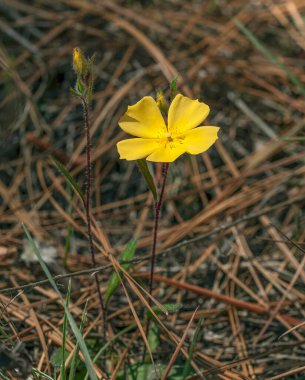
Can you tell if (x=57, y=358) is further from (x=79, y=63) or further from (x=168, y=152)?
(x=79, y=63)

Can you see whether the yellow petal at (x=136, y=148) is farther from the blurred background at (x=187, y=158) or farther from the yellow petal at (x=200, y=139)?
the blurred background at (x=187, y=158)

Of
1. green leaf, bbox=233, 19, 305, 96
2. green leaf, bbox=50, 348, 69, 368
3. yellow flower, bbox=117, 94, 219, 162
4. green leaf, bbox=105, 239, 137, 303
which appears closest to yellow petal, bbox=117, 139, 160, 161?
yellow flower, bbox=117, 94, 219, 162

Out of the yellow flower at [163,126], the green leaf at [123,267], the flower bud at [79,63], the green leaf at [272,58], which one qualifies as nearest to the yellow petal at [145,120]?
the yellow flower at [163,126]

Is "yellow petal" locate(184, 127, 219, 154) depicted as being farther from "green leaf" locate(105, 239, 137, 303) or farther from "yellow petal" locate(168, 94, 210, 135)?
"green leaf" locate(105, 239, 137, 303)

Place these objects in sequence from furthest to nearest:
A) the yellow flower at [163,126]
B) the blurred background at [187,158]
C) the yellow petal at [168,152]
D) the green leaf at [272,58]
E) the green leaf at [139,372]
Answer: the green leaf at [272,58]
the blurred background at [187,158]
the green leaf at [139,372]
the yellow flower at [163,126]
the yellow petal at [168,152]

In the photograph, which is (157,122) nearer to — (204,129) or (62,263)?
(204,129)

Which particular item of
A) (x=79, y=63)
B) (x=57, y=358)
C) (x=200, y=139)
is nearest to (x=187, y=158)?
(x=200, y=139)
